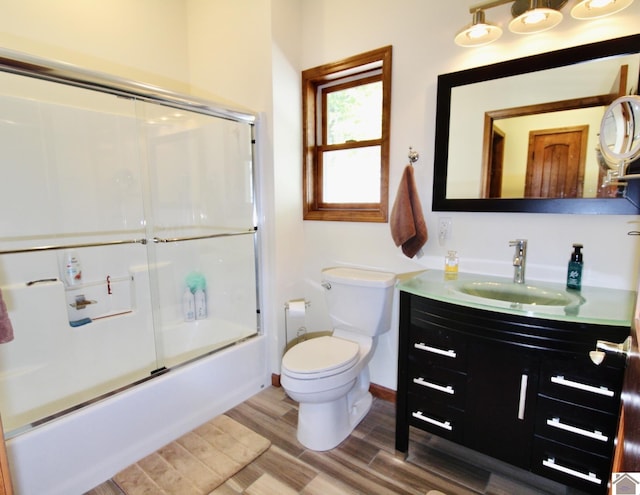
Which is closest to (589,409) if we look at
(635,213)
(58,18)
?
(635,213)

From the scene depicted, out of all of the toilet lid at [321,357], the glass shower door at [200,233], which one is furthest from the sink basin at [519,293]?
the glass shower door at [200,233]

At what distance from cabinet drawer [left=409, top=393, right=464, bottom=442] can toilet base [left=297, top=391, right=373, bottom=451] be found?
1.29ft

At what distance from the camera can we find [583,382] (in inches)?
47.3

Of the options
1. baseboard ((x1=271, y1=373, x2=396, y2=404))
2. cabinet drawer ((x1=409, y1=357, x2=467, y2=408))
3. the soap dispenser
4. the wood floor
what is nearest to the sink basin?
the soap dispenser

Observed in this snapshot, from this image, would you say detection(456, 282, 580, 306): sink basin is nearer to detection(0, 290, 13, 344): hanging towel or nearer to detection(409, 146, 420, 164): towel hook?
detection(409, 146, 420, 164): towel hook

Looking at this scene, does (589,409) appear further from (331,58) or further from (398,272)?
(331,58)

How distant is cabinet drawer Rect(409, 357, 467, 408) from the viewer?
1488 millimetres

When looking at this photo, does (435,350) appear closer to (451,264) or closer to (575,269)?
(451,264)

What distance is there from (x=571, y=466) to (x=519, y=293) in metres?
0.69

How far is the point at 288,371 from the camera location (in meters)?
1.71

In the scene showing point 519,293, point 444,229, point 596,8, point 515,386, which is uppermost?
point 596,8

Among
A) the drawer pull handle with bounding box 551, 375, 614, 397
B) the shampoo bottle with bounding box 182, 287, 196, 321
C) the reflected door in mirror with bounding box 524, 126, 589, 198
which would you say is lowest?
the shampoo bottle with bounding box 182, 287, 196, 321

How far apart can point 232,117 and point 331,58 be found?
757mm

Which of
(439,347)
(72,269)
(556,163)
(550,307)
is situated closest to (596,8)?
(556,163)
